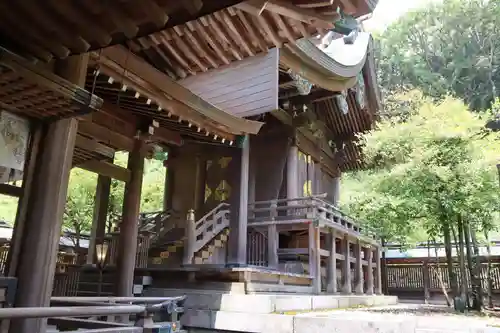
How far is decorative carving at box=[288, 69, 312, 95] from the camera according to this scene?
11125 millimetres

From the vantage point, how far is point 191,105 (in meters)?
6.23

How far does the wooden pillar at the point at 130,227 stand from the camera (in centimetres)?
693

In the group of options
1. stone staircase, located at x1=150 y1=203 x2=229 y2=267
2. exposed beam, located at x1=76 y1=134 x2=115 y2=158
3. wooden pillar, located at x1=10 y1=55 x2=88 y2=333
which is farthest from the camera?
stone staircase, located at x1=150 y1=203 x2=229 y2=267

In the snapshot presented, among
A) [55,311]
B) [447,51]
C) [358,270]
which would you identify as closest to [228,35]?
[55,311]

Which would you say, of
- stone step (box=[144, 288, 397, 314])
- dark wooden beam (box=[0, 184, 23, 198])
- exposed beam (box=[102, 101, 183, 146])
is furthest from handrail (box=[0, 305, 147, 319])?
stone step (box=[144, 288, 397, 314])

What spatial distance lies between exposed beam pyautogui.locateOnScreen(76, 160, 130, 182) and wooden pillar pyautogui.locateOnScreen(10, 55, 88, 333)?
94.2 inches

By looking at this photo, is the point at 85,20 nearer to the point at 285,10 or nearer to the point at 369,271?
the point at 285,10

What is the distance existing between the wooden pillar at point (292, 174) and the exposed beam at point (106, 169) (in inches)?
261

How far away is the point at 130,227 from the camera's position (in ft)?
23.3

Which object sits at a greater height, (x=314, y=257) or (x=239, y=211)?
(x=239, y=211)

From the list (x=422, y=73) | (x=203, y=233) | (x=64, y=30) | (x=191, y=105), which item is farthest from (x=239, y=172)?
(x=422, y=73)

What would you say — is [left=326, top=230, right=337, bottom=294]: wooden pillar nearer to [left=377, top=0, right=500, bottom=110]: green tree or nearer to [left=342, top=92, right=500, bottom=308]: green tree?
[left=342, top=92, right=500, bottom=308]: green tree

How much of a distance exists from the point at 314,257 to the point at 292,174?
10.1ft

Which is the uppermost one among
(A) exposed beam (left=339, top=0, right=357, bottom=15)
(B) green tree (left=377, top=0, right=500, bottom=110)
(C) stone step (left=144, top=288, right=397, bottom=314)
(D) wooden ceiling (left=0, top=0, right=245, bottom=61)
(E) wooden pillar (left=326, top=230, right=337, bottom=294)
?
(B) green tree (left=377, top=0, right=500, bottom=110)
